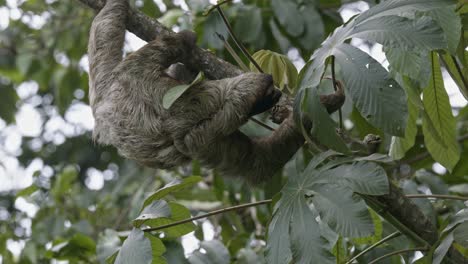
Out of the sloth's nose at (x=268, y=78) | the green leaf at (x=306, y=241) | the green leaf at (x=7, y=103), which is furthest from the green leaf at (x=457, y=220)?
the green leaf at (x=7, y=103)


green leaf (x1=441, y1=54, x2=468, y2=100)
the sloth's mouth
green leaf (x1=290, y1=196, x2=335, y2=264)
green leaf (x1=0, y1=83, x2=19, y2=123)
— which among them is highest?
green leaf (x1=441, y1=54, x2=468, y2=100)

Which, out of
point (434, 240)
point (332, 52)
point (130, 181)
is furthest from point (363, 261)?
point (130, 181)

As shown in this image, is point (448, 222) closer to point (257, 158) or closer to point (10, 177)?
point (257, 158)

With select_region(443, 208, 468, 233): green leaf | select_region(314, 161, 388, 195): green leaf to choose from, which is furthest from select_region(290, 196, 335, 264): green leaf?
select_region(443, 208, 468, 233): green leaf

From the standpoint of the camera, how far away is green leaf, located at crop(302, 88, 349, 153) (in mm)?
2682

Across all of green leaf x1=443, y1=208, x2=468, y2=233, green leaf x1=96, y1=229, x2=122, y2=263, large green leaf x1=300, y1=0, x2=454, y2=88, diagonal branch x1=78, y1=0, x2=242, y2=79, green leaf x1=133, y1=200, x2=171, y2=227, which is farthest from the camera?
green leaf x1=96, y1=229, x2=122, y2=263

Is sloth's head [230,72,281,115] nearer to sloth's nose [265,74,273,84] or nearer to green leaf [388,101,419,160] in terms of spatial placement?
sloth's nose [265,74,273,84]

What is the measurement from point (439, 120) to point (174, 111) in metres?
1.38

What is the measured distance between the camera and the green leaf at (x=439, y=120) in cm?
353

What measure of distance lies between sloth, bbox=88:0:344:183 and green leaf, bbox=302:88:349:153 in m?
0.92

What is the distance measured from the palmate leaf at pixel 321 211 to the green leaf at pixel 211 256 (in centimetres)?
95

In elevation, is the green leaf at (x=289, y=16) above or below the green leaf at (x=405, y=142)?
below

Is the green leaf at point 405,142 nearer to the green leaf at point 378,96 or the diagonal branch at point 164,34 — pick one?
the diagonal branch at point 164,34

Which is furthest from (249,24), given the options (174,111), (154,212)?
(154,212)
